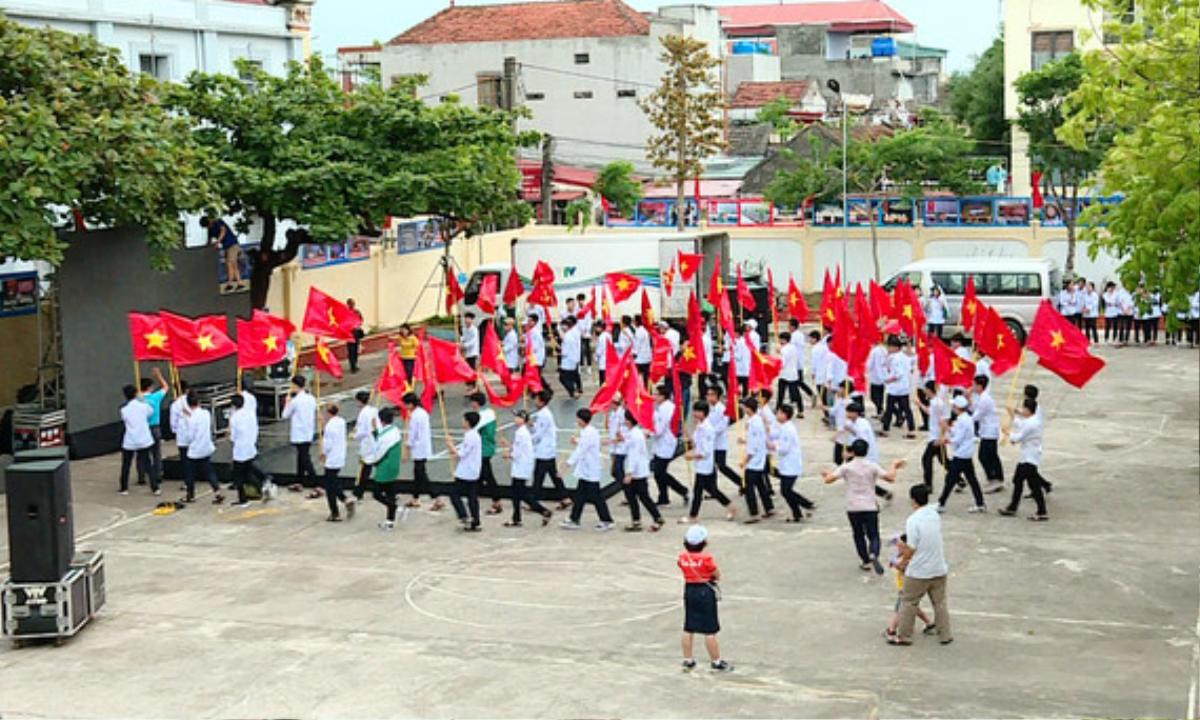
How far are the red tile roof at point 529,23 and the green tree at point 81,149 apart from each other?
115 feet

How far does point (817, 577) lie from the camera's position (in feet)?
51.0

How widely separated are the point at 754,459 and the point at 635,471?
132 cm

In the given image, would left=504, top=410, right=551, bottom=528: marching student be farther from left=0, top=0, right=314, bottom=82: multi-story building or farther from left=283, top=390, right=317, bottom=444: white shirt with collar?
left=0, top=0, right=314, bottom=82: multi-story building

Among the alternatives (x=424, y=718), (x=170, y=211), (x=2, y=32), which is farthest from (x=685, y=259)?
(x=424, y=718)

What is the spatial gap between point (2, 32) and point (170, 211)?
A: 3121mm

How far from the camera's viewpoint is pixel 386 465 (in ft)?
59.2

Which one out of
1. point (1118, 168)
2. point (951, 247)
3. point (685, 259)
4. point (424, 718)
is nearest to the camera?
point (424, 718)

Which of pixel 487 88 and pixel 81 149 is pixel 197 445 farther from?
pixel 487 88

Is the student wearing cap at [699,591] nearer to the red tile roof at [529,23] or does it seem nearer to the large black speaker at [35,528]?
the large black speaker at [35,528]

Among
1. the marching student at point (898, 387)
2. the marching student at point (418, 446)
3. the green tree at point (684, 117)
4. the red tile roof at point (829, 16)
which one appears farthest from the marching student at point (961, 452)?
the red tile roof at point (829, 16)

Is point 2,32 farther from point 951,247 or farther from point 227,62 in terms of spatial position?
point 951,247

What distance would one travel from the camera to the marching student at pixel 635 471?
17.4 m

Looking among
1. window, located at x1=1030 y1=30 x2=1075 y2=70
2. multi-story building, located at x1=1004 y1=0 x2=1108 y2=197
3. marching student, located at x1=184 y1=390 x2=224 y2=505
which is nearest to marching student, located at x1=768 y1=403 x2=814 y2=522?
marching student, located at x1=184 y1=390 x2=224 y2=505

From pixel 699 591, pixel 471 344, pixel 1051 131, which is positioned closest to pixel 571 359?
pixel 471 344
